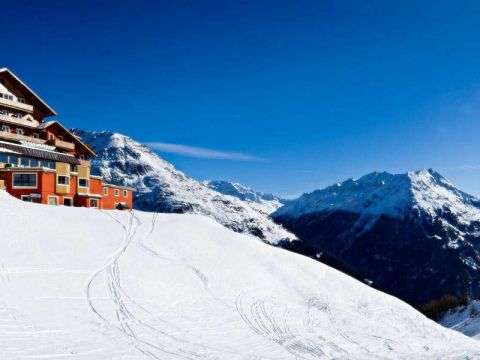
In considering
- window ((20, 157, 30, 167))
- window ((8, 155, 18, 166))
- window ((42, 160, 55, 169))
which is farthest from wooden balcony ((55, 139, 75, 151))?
window ((8, 155, 18, 166))

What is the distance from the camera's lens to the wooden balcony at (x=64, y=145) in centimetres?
7025

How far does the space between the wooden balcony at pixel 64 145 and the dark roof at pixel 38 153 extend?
21.5 ft

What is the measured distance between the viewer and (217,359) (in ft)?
68.9

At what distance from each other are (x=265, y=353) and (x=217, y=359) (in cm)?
368

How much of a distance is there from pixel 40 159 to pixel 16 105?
11.9 meters

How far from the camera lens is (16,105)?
67562 millimetres

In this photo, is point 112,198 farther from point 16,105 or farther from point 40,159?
point 16,105

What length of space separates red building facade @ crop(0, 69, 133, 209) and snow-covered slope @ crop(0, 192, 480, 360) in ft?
31.3

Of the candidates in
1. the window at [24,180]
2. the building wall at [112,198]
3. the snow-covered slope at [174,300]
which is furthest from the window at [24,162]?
the building wall at [112,198]

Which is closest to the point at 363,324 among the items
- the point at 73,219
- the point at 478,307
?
the point at 73,219

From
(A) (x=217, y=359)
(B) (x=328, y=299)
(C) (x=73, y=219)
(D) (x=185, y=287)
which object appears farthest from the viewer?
(C) (x=73, y=219)

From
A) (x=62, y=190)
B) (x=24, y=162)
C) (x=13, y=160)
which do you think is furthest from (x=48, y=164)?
(x=62, y=190)

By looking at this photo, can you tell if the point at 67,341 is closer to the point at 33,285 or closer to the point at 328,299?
the point at 33,285

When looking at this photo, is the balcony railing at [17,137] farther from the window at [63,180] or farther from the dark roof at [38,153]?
the window at [63,180]
